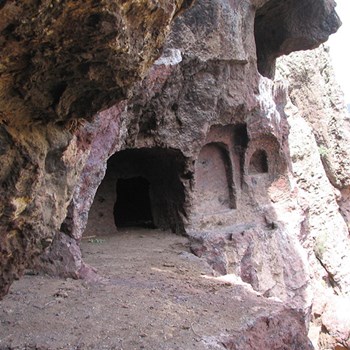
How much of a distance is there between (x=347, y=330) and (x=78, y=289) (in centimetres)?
702

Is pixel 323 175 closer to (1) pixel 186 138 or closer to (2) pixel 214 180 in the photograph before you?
(2) pixel 214 180

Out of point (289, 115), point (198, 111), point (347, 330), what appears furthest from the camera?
point (289, 115)

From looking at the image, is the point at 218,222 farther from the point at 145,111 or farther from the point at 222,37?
the point at 222,37

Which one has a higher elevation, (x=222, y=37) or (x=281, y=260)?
(x=222, y=37)

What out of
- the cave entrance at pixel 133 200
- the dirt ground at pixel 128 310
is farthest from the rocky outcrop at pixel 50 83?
the cave entrance at pixel 133 200

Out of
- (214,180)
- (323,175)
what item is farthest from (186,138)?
(323,175)

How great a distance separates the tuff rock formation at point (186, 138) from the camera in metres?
2.00

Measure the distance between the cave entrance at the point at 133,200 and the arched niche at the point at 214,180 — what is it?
4.68ft

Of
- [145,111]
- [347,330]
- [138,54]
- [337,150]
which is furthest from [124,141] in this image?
[337,150]

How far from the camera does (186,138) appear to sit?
6242 mm

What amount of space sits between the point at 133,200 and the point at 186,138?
8.55 feet

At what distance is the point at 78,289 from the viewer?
3.72 meters

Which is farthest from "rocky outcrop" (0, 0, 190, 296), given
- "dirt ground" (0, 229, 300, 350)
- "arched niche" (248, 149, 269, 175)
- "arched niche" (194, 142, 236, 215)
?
"arched niche" (248, 149, 269, 175)

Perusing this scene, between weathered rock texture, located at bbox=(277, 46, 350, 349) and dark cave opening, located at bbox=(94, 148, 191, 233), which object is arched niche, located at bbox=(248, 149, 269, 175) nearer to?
weathered rock texture, located at bbox=(277, 46, 350, 349)
